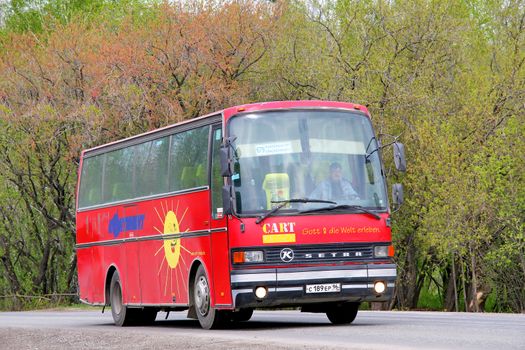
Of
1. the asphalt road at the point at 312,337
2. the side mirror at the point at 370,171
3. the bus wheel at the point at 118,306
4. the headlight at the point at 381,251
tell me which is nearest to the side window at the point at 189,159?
the asphalt road at the point at 312,337

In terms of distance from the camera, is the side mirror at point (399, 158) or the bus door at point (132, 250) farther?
the bus door at point (132, 250)

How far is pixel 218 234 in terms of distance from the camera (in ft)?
61.5

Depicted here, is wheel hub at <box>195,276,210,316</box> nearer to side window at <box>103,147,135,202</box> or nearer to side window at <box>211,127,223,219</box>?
side window at <box>211,127,223,219</box>

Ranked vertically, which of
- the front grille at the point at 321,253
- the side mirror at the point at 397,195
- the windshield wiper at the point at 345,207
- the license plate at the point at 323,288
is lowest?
the license plate at the point at 323,288

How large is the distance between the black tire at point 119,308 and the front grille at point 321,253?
6494mm

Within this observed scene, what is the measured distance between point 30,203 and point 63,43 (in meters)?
8.39

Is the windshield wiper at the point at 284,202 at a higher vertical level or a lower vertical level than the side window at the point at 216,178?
lower

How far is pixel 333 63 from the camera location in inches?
1564

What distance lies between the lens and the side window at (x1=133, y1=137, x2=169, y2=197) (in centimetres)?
2155

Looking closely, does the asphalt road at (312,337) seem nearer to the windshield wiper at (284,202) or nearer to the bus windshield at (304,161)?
the windshield wiper at (284,202)

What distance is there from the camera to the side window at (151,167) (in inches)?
848

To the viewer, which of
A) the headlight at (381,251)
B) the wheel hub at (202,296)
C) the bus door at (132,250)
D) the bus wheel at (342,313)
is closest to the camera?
the headlight at (381,251)

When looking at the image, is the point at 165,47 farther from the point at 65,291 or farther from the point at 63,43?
the point at 65,291

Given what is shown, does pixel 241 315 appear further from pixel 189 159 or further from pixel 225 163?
pixel 225 163
